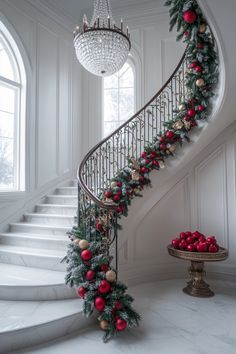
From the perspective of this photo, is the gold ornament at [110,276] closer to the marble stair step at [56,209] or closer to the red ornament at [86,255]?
the red ornament at [86,255]

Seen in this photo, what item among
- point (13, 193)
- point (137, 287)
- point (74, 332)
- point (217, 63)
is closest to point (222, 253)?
point (137, 287)

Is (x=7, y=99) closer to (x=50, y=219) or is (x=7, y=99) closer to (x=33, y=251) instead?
(x=50, y=219)

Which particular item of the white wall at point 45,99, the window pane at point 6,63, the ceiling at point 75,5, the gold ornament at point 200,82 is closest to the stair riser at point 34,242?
the white wall at point 45,99

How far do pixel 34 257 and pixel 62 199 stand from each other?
160 cm

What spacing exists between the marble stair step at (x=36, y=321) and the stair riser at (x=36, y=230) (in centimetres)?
123

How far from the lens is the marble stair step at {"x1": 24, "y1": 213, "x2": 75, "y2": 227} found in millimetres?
4434

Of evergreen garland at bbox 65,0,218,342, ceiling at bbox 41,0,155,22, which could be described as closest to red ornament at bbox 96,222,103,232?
evergreen garland at bbox 65,0,218,342

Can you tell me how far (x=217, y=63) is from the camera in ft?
11.1

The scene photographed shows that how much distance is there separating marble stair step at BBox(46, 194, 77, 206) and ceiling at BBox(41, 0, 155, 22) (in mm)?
3883

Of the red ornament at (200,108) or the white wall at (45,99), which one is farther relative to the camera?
the white wall at (45,99)

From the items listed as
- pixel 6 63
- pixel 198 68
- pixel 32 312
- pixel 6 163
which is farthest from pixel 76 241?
pixel 6 63

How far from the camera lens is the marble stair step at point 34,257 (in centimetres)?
364

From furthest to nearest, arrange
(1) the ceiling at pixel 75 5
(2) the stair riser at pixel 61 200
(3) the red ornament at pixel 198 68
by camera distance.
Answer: (1) the ceiling at pixel 75 5 < (2) the stair riser at pixel 61 200 < (3) the red ornament at pixel 198 68

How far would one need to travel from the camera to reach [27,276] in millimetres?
3359
